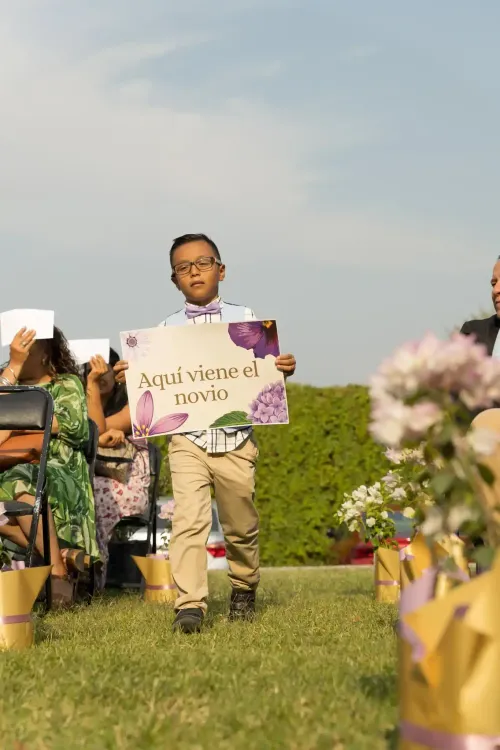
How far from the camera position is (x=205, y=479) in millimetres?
5734

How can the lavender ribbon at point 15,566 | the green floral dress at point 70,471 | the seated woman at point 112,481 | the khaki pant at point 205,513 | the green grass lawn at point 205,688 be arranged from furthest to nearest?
the seated woman at point 112,481 → the green floral dress at point 70,471 → the khaki pant at point 205,513 → the lavender ribbon at point 15,566 → the green grass lawn at point 205,688

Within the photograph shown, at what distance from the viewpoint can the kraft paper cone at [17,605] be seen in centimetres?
454

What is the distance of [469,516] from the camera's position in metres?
2.46

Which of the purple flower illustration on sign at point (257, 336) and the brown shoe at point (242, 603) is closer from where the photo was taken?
the purple flower illustration on sign at point (257, 336)

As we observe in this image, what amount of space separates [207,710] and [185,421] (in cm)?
268

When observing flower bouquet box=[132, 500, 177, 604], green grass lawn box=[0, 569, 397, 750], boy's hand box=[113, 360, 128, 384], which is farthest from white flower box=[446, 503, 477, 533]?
flower bouquet box=[132, 500, 177, 604]

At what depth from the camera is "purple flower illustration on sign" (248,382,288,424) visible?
5.84 m

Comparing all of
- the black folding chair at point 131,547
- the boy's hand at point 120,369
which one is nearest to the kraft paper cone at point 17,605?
the boy's hand at point 120,369

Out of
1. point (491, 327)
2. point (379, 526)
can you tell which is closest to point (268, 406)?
point (491, 327)

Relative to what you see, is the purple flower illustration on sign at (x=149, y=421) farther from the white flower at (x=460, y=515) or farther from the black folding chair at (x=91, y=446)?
the white flower at (x=460, y=515)

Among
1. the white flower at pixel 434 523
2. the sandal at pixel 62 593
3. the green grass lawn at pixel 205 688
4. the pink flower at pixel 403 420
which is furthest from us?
the sandal at pixel 62 593

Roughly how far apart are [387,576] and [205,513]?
216 cm

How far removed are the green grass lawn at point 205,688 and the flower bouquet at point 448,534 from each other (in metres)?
0.39

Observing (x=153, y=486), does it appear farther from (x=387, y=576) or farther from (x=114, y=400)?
(x=387, y=576)
